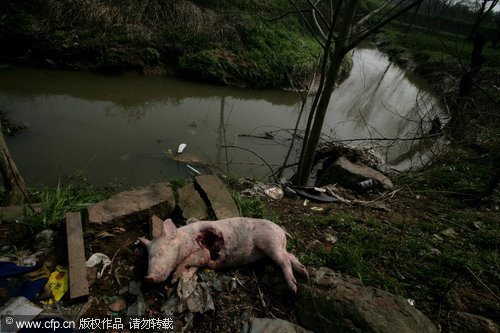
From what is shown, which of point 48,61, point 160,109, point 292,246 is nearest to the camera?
point 292,246

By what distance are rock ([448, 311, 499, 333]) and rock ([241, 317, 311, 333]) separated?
3.98 ft

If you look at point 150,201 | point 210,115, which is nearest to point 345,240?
point 150,201

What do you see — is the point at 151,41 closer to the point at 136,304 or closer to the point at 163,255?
the point at 163,255

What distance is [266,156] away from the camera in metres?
5.67

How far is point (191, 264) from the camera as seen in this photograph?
87.6 inches

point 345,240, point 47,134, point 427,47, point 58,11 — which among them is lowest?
point 47,134

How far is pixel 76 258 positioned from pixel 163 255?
2.37ft

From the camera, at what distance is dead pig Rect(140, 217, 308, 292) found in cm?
213

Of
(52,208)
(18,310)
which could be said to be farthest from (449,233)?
(52,208)

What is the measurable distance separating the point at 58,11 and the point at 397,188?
1055 centimetres

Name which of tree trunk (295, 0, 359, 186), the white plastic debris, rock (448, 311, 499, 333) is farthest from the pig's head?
tree trunk (295, 0, 359, 186)

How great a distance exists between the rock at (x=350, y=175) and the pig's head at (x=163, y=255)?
3419 millimetres

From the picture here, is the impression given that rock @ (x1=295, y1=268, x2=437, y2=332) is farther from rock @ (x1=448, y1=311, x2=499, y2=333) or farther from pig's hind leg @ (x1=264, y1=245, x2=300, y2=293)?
rock @ (x1=448, y1=311, x2=499, y2=333)

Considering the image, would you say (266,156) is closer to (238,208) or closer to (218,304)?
(238,208)
